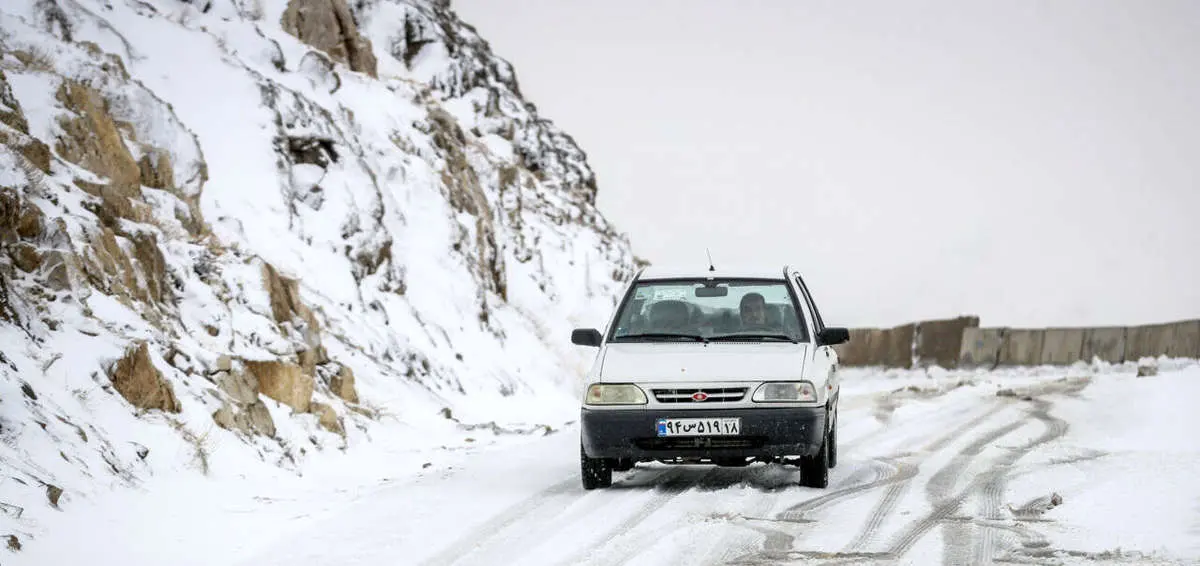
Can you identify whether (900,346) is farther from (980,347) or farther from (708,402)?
(708,402)

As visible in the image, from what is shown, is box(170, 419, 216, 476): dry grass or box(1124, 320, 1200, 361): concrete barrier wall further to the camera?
box(1124, 320, 1200, 361): concrete barrier wall

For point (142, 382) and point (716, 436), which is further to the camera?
point (142, 382)

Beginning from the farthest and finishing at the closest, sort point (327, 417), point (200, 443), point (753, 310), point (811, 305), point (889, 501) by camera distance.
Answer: point (327, 417)
point (811, 305)
point (753, 310)
point (200, 443)
point (889, 501)

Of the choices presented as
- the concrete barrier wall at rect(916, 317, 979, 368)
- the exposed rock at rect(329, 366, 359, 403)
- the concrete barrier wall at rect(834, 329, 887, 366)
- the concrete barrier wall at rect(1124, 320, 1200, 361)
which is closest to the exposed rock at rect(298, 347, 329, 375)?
the exposed rock at rect(329, 366, 359, 403)

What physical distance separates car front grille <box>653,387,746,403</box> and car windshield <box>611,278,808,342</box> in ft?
2.87

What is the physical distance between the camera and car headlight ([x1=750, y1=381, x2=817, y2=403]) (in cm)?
1043

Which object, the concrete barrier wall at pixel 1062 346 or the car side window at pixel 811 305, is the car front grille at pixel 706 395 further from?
the concrete barrier wall at pixel 1062 346

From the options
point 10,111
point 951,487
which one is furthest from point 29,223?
point 951,487

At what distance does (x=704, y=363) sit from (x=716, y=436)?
0.58 meters

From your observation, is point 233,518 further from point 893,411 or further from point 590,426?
point 893,411

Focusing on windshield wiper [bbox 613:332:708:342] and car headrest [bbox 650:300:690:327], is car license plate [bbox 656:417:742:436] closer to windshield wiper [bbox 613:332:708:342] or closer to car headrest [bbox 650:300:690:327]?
windshield wiper [bbox 613:332:708:342]

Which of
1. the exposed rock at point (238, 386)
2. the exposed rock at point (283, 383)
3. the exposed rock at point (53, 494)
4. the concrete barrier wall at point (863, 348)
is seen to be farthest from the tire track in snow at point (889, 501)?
the concrete barrier wall at point (863, 348)

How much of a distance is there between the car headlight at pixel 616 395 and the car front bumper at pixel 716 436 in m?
0.07

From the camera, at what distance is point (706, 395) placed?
10461 millimetres
